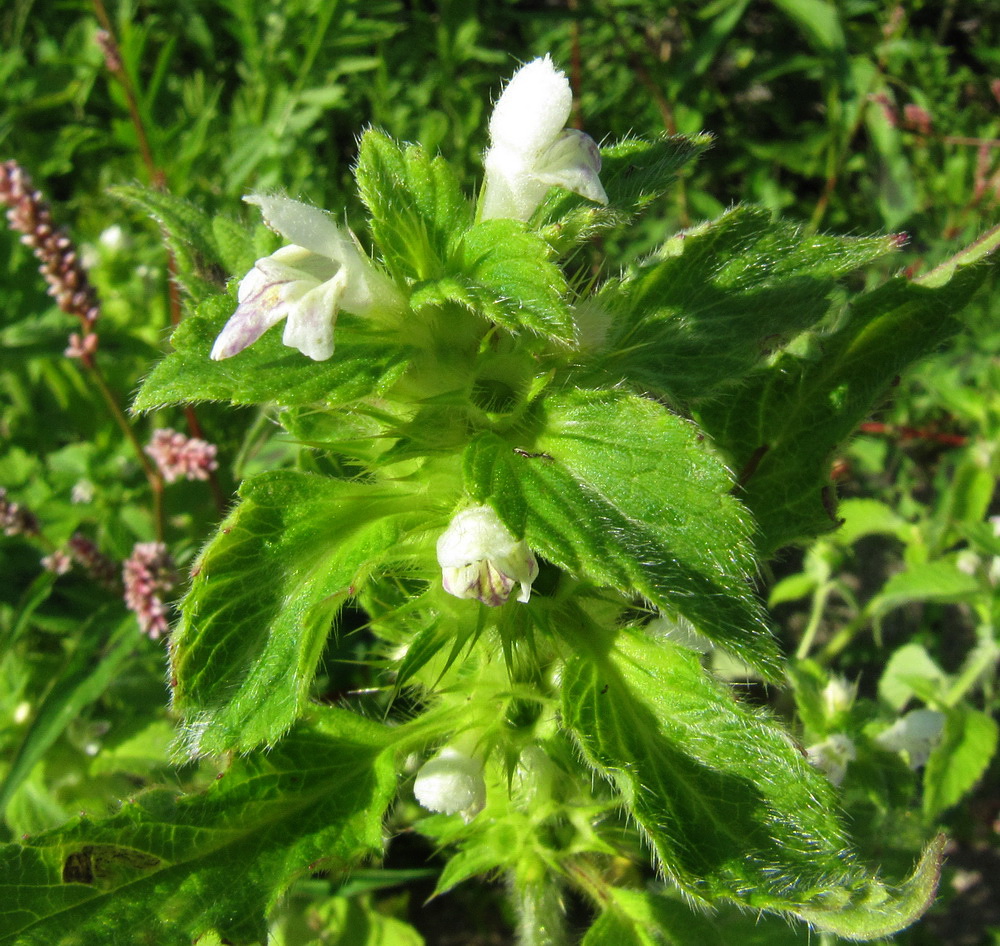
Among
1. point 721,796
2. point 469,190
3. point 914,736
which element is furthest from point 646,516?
point 469,190

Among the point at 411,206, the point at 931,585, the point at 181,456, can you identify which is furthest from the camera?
the point at 931,585

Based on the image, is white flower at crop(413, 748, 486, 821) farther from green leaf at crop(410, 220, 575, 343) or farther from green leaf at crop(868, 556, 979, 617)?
green leaf at crop(868, 556, 979, 617)

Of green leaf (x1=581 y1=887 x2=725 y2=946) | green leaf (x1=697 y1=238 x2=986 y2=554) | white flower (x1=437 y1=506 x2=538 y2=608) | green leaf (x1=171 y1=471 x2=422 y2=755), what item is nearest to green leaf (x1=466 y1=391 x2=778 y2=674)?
white flower (x1=437 y1=506 x2=538 y2=608)

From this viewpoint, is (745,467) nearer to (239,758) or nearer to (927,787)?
(239,758)

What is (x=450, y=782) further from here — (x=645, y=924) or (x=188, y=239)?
(x=188, y=239)

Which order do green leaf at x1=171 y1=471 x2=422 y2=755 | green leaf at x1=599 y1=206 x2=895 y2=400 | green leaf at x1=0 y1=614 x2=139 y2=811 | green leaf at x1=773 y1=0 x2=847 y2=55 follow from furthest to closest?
green leaf at x1=773 y1=0 x2=847 y2=55 → green leaf at x1=0 y1=614 x2=139 y2=811 → green leaf at x1=599 y1=206 x2=895 y2=400 → green leaf at x1=171 y1=471 x2=422 y2=755

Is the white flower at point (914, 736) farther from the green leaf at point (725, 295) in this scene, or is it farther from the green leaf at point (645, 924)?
the green leaf at point (725, 295)

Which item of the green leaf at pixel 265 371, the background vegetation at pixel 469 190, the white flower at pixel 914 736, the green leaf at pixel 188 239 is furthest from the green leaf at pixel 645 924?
the green leaf at pixel 188 239
